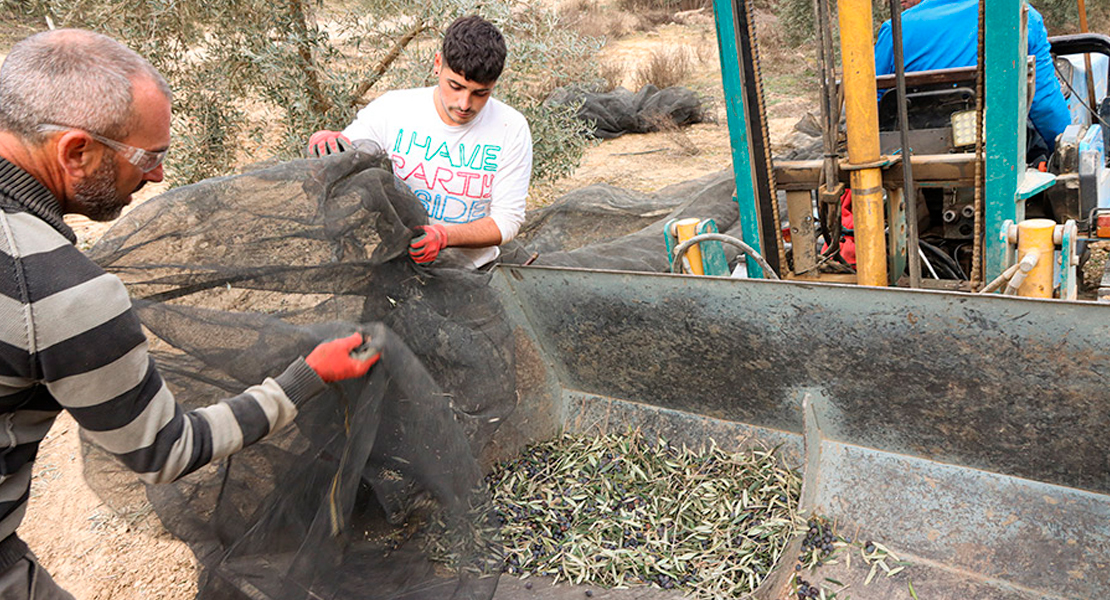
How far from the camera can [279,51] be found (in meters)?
4.75

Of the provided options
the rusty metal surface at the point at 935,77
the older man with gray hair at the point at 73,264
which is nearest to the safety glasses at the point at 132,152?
the older man with gray hair at the point at 73,264

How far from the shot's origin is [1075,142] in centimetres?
373

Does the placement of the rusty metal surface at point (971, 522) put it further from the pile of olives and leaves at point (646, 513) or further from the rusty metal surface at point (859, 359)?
the pile of olives and leaves at point (646, 513)

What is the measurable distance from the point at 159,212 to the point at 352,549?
3.44 feet

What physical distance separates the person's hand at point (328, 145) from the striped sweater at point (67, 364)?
126 cm

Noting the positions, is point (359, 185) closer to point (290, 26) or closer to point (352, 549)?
point (352, 549)

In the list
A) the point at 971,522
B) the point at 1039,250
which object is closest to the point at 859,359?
the point at 971,522

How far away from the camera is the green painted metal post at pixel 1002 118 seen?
2.62 metres

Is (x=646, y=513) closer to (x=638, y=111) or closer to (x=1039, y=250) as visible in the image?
(x=1039, y=250)

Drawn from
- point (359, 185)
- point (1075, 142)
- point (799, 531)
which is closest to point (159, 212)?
point (359, 185)

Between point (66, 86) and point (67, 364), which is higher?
point (66, 86)

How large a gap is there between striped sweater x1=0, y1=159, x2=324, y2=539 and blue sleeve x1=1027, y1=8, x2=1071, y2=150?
382 cm

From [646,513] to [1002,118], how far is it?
1.89 metres

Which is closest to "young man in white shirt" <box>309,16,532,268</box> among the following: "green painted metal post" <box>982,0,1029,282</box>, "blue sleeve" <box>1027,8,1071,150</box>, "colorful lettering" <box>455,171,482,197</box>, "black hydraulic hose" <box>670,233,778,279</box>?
"colorful lettering" <box>455,171,482,197</box>
